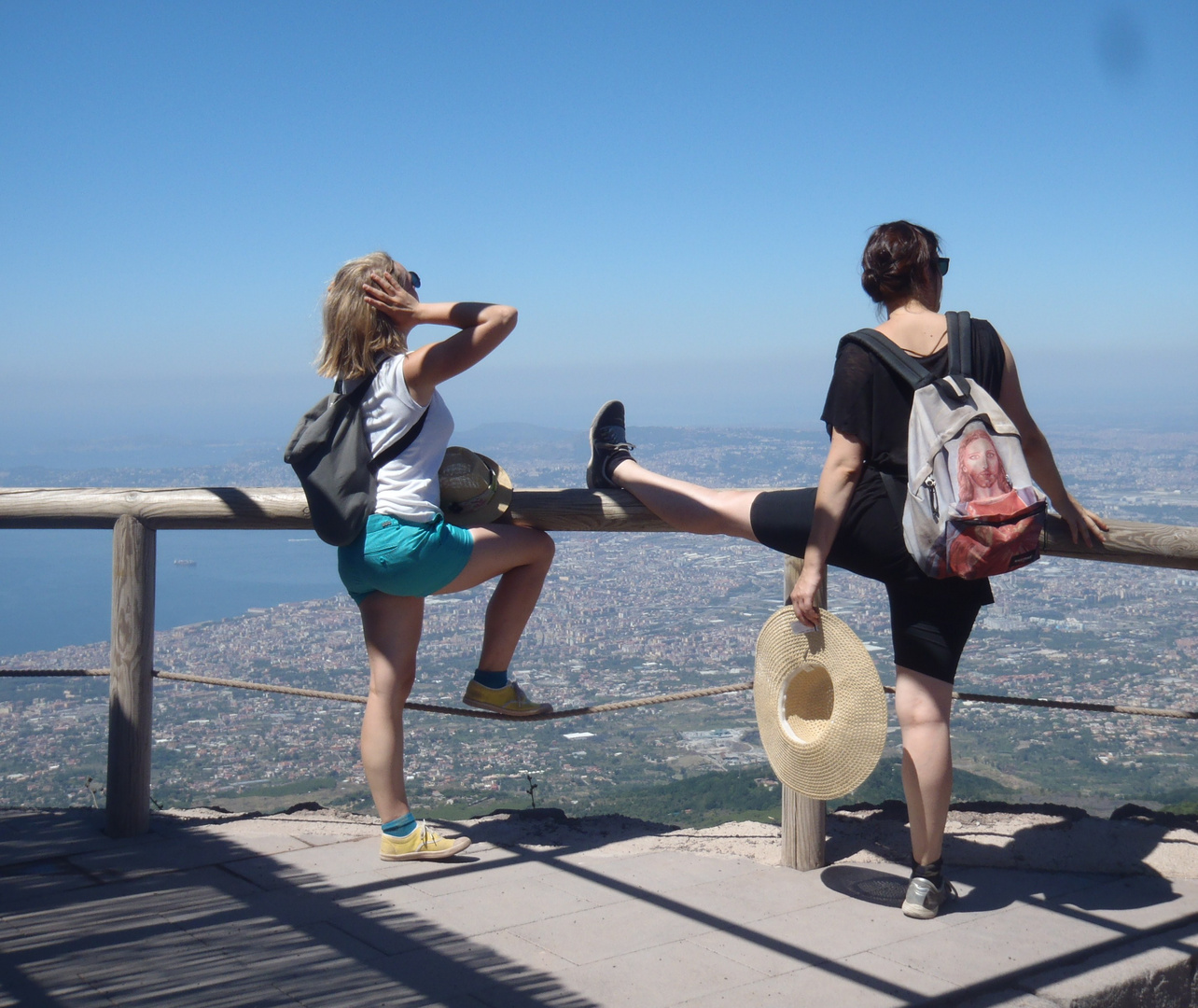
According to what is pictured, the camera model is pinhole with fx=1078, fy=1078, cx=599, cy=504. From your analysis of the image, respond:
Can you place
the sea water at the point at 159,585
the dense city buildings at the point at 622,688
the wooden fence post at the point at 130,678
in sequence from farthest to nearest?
the sea water at the point at 159,585 < the dense city buildings at the point at 622,688 < the wooden fence post at the point at 130,678

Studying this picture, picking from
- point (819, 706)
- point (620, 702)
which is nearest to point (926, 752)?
point (819, 706)

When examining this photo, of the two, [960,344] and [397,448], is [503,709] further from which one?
[960,344]

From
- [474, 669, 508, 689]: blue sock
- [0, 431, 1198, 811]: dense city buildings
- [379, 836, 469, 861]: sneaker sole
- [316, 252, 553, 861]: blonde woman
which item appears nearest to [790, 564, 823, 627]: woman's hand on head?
[316, 252, 553, 861]: blonde woman

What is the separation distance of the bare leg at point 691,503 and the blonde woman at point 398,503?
1.27 ft

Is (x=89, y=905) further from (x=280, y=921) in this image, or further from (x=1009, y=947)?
(x=1009, y=947)

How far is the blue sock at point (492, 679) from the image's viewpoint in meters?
3.00

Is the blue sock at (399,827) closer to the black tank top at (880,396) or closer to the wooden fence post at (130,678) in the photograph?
the wooden fence post at (130,678)

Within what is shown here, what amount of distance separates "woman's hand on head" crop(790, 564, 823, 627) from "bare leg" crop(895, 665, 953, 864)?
237 millimetres

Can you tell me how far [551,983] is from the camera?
6.89 feet

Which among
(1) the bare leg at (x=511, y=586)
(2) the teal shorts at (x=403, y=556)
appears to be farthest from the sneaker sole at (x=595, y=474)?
(2) the teal shorts at (x=403, y=556)

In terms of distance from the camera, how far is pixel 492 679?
300 cm

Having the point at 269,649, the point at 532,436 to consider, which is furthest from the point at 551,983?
the point at 532,436

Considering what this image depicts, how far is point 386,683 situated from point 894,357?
1.49 metres

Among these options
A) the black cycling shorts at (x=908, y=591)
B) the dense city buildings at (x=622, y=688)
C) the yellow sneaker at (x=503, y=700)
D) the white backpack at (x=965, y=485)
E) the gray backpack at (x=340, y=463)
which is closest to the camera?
the white backpack at (x=965, y=485)
